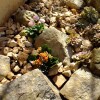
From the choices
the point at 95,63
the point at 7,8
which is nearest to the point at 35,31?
the point at 7,8

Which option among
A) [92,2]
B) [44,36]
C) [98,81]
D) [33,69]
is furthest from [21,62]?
[92,2]

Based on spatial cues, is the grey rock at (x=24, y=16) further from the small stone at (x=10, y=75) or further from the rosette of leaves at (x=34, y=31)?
the small stone at (x=10, y=75)

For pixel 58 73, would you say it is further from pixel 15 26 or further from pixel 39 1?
pixel 39 1

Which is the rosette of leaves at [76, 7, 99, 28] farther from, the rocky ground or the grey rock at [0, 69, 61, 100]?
the grey rock at [0, 69, 61, 100]

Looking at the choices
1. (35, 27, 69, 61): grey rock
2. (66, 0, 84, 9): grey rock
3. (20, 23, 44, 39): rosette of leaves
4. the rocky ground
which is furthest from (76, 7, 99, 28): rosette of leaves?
(20, 23, 44, 39): rosette of leaves

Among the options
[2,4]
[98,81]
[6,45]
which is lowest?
[98,81]
